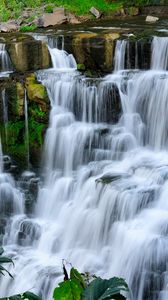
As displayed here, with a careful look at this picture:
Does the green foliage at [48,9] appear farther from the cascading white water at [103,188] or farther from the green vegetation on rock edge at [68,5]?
the cascading white water at [103,188]

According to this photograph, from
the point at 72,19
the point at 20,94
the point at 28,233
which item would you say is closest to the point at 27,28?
the point at 72,19

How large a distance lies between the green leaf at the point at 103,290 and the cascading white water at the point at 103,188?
530 centimetres

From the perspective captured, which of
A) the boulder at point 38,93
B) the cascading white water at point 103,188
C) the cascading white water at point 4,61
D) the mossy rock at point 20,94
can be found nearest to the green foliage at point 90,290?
the cascading white water at point 103,188

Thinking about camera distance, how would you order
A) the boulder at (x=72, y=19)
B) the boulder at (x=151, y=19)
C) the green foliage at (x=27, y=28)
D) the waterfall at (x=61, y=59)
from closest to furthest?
the waterfall at (x=61, y=59), the boulder at (x=151, y=19), the green foliage at (x=27, y=28), the boulder at (x=72, y=19)

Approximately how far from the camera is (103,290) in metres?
2.73

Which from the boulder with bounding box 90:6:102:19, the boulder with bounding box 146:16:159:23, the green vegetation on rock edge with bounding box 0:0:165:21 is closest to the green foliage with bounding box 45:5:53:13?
the green vegetation on rock edge with bounding box 0:0:165:21

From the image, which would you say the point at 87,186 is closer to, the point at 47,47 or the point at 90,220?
the point at 90,220

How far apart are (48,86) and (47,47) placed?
6.07 feet

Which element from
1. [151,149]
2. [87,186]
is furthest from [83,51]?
[87,186]

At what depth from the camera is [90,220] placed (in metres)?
9.80

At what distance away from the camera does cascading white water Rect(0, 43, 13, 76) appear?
1377cm

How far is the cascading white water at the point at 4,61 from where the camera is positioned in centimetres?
1377

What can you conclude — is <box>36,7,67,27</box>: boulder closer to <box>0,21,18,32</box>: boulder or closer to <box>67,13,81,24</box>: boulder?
<box>67,13,81,24</box>: boulder

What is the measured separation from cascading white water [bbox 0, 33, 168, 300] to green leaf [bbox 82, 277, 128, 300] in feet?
17.4
